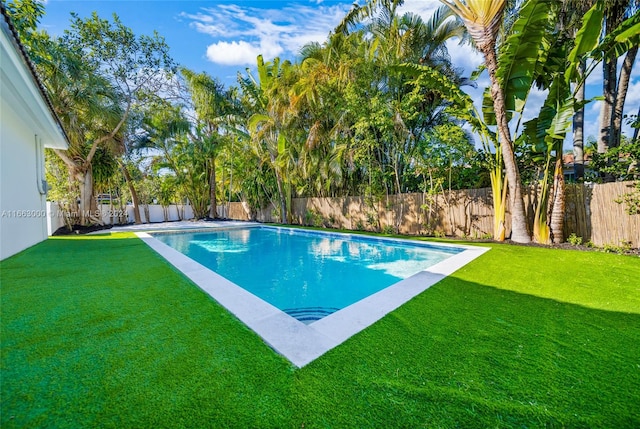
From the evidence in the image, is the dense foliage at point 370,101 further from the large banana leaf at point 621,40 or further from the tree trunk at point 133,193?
the tree trunk at point 133,193

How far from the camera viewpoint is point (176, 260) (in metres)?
5.97

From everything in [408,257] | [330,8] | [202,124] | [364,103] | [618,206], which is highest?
[330,8]

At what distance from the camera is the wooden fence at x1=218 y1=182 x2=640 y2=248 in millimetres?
6613

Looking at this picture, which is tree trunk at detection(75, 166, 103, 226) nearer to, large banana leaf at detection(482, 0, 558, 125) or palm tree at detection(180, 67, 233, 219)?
palm tree at detection(180, 67, 233, 219)

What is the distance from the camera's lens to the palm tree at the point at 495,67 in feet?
22.5

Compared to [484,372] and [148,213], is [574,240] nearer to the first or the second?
[484,372]

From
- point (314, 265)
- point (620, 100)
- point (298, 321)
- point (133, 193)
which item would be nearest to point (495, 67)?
point (620, 100)

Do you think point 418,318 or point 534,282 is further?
point 534,282

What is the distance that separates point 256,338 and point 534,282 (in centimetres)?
437

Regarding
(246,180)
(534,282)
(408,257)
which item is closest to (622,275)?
(534,282)

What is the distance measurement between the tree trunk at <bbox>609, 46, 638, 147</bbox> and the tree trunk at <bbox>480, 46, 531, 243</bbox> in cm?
393

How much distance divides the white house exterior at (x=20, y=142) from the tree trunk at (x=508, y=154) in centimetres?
976

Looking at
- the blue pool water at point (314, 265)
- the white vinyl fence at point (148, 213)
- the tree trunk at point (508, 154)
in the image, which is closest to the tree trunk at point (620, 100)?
the tree trunk at point (508, 154)

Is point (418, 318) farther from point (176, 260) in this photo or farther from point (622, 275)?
point (176, 260)
